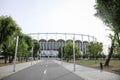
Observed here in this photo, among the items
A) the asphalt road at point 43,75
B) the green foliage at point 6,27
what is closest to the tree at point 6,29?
the green foliage at point 6,27

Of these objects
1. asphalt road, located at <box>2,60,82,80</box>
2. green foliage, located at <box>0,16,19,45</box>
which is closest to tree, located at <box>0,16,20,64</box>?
green foliage, located at <box>0,16,19,45</box>

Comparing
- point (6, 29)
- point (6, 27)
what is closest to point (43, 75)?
point (6, 29)

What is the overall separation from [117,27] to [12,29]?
71.4 ft

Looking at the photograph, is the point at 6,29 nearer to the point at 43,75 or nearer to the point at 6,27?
the point at 6,27

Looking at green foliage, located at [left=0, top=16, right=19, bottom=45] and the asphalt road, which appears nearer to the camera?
the asphalt road

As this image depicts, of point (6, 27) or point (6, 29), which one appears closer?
point (6, 29)

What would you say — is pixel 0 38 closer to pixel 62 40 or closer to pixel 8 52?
pixel 8 52

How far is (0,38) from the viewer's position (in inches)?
1206

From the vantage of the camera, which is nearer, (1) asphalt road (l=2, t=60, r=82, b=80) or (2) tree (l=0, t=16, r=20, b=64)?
(1) asphalt road (l=2, t=60, r=82, b=80)

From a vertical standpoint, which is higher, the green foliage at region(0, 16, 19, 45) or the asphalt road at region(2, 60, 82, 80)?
the green foliage at region(0, 16, 19, 45)

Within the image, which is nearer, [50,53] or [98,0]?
[98,0]

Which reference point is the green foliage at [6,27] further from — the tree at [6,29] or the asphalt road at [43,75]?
the asphalt road at [43,75]

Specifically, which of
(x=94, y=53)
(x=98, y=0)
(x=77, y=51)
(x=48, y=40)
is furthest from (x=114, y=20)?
(x=48, y=40)

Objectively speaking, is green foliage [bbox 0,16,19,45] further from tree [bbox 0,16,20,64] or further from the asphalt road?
the asphalt road
